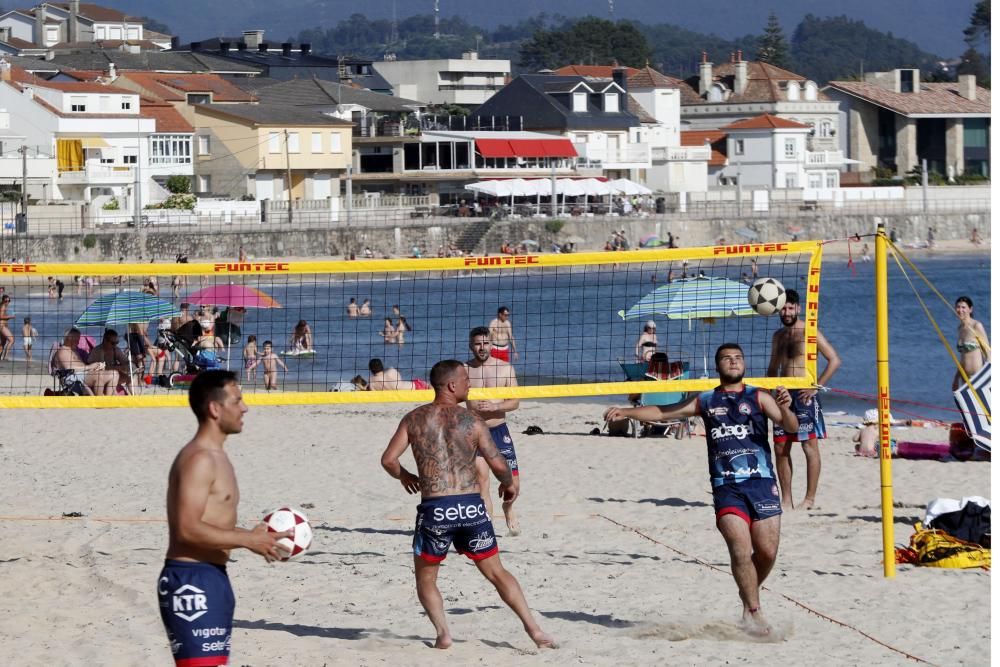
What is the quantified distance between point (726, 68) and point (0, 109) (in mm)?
43311

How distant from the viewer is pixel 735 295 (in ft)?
47.6

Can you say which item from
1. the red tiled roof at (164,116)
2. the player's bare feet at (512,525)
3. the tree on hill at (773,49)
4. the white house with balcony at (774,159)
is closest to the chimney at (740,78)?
the white house with balcony at (774,159)

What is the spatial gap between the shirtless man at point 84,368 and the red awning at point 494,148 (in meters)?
46.5

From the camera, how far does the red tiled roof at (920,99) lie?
256 feet

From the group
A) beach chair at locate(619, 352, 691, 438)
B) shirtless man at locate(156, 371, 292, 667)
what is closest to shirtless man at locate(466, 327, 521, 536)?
shirtless man at locate(156, 371, 292, 667)

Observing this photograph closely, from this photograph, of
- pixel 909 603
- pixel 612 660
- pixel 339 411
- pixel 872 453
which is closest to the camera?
pixel 612 660

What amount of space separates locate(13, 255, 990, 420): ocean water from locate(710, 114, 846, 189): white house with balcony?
1602 centimetres

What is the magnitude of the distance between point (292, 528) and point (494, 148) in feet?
187

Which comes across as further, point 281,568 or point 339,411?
point 339,411

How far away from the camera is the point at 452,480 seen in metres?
5.86

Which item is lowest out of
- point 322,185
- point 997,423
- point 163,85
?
point 997,423

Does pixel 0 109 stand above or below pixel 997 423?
above

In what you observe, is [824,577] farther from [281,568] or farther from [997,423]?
[281,568]

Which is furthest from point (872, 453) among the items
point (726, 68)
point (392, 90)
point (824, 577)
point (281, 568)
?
point (392, 90)
